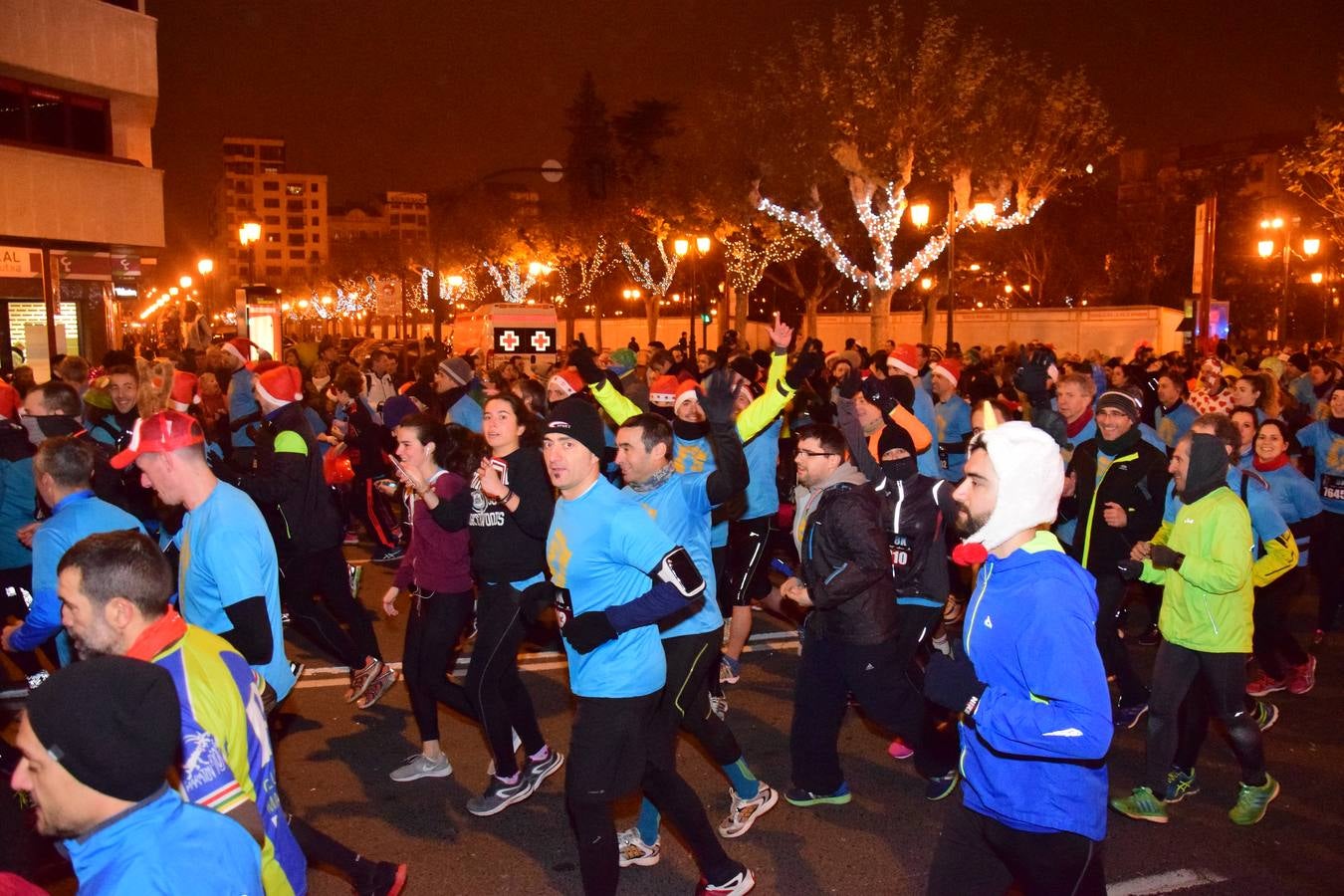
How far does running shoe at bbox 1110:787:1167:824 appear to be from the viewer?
5.41m

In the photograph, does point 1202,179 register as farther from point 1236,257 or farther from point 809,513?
point 809,513

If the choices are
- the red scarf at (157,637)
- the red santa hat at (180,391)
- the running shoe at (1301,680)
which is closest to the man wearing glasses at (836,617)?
A: the red scarf at (157,637)

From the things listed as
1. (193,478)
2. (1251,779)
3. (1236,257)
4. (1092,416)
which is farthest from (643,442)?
(1236,257)

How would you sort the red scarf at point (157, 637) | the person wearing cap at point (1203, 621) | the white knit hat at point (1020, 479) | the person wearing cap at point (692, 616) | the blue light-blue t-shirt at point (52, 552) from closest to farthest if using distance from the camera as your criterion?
1. the red scarf at point (157, 637)
2. the white knit hat at point (1020, 479)
3. the blue light-blue t-shirt at point (52, 552)
4. the person wearing cap at point (692, 616)
5. the person wearing cap at point (1203, 621)

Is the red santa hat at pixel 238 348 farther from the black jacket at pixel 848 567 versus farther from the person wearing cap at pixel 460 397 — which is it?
the black jacket at pixel 848 567

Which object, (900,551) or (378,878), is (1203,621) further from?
(378,878)

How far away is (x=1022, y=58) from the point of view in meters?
30.5

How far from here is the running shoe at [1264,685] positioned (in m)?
7.30

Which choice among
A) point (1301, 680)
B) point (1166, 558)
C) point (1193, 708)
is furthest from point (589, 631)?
point (1301, 680)

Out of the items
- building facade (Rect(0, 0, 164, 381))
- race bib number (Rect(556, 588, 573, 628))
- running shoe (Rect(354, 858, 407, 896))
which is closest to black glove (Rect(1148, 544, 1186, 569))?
race bib number (Rect(556, 588, 573, 628))

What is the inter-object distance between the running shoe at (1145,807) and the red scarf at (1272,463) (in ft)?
10.7

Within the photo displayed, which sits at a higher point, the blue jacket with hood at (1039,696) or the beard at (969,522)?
the beard at (969,522)

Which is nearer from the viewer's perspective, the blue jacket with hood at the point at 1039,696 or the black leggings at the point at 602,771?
the blue jacket with hood at the point at 1039,696

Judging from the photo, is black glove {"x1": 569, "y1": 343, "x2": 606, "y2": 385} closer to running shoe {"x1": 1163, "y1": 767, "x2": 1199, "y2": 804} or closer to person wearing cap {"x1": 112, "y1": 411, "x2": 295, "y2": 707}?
person wearing cap {"x1": 112, "y1": 411, "x2": 295, "y2": 707}
